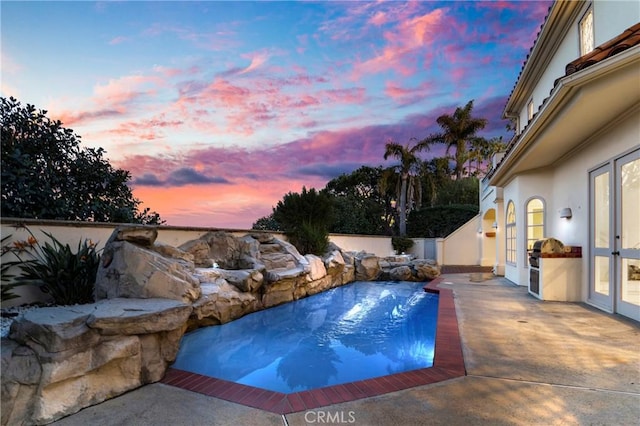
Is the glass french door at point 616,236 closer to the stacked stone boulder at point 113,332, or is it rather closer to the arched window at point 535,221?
the arched window at point 535,221

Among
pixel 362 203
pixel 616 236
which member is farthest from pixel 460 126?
pixel 616 236

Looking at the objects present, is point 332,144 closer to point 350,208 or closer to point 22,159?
point 350,208

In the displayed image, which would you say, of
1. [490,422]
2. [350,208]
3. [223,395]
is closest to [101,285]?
[223,395]

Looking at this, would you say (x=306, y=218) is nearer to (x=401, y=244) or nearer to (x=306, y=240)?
(x=306, y=240)

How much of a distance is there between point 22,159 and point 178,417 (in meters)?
6.78

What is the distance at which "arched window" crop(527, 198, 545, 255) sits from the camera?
9.21m

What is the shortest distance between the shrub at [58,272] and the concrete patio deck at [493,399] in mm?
2845

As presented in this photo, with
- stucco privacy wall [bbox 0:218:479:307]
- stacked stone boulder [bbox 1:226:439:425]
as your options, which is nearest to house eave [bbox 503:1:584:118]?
stucco privacy wall [bbox 0:218:479:307]

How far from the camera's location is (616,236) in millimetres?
5621

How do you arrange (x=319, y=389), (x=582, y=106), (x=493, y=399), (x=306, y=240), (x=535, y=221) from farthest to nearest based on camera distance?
(x=306, y=240) → (x=535, y=221) → (x=582, y=106) → (x=319, y=389) → (x=493, y=399)

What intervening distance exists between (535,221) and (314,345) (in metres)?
7.51

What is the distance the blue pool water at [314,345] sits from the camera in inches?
168

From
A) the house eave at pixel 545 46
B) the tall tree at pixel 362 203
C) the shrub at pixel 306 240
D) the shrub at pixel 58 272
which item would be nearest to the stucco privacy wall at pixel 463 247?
the tall tree at pixel 362 203

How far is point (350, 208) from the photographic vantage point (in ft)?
81.4
